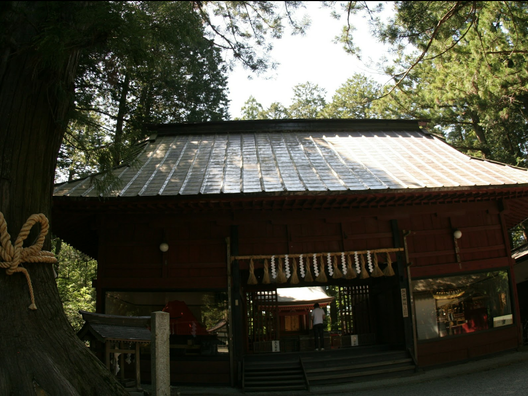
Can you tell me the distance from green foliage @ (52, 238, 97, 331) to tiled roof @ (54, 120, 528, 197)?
6.58m

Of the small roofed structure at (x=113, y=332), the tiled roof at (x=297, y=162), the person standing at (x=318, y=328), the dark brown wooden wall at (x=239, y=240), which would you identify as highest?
the tiled roof at (x=297, y=162)

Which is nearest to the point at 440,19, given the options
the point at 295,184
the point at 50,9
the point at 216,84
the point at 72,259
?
the point at 295,184

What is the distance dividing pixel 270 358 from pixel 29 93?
21.5 feet

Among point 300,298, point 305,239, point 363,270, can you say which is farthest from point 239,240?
point 300,298

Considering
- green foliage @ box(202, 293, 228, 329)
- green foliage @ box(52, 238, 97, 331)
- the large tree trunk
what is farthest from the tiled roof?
green foliage @ box(52, 238, 97, 331)

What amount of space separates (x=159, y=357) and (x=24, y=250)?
68.0 inches

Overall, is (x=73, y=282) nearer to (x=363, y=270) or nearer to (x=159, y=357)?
(x=363, y=270)

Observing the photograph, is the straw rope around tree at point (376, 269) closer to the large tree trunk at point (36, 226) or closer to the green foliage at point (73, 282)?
the large tree trunk at point (36, 226)

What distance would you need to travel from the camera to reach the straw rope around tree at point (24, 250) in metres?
4.12

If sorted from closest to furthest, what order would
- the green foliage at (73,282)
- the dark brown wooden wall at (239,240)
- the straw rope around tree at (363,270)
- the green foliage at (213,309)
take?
the green foliage at (213,309) → the dark brown wooden wall at (239,240) → the straw rope around tree at (363,270) → the green foliage at (73,282)

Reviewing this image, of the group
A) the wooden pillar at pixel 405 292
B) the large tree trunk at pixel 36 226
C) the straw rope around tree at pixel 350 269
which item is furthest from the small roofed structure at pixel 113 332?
the wooden pillar at pixel 405 292

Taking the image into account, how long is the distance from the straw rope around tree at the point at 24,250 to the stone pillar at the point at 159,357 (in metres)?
1.21

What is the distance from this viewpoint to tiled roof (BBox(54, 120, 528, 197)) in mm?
7953

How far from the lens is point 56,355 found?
4.08 m
